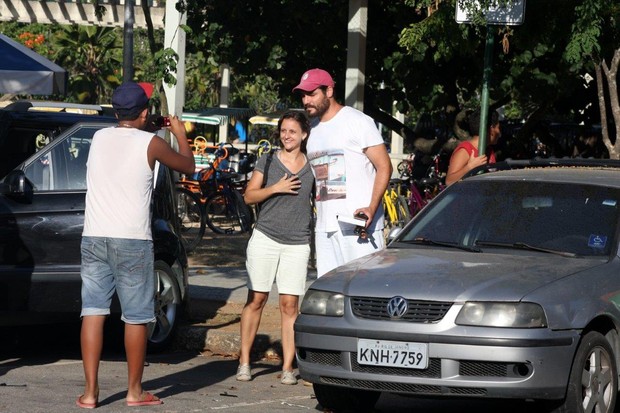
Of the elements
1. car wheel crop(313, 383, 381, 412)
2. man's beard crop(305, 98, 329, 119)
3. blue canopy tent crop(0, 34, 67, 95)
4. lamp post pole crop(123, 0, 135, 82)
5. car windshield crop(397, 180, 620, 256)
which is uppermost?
lamp post pole crop(123, 0, 135, 82)

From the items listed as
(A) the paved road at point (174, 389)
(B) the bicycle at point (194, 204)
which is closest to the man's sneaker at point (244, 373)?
(A) the paved road at point (174, 389)

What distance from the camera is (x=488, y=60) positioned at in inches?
392

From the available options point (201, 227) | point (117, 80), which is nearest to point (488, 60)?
point (201, 227)

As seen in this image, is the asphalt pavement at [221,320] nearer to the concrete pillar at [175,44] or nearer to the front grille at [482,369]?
the concrete pillar at [175,44]

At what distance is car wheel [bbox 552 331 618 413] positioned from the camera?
6.62 meters

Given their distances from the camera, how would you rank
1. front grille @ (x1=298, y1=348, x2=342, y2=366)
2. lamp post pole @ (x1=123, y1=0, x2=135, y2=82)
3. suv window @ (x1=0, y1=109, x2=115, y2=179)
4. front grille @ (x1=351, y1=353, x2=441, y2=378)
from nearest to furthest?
front grille @ (x1=351, y1=353, x2=441, y2=378) < front grille @ (x1=298, y1=348, x2=342, y2=366) < suv window @ (x1=0, y1=109, x2=115, y2=179) < lamp post pole @ (x1=123, y1=0, x2=135, y2=82)

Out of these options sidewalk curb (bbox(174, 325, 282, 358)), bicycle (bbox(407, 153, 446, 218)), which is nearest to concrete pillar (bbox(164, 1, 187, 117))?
bicycle (bbox(407, 153, 446, 218))

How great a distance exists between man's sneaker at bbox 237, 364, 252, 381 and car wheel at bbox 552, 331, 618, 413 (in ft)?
8.60

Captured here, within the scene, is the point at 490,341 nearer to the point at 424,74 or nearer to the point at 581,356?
the point at 581,356

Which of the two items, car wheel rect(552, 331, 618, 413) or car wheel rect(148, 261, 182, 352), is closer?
car wheel rect(552, 331, 618, 413)

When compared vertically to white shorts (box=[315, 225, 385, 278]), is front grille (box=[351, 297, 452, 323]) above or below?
below

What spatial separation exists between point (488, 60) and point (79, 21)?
1789 cm

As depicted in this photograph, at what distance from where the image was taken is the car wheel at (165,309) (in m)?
9.76

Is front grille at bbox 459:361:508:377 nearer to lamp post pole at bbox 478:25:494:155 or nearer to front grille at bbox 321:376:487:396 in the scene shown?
front grille at bbox 321:376:487:396
